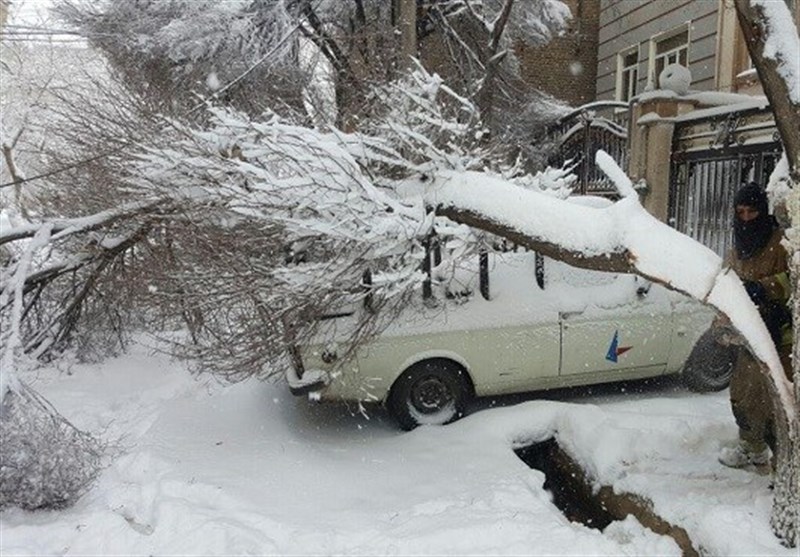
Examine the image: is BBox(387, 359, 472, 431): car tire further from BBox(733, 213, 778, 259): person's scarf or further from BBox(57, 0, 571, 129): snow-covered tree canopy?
BBox(57, 0, 571, 129): snow-covered tree canopy

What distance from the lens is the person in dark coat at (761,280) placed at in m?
4.23

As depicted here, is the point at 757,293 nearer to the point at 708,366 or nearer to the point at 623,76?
the point at 708,366

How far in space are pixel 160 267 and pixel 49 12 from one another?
672 cm

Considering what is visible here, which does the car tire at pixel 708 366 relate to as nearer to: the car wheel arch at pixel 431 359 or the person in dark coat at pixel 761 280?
the person in dark coat at pixel 761 280

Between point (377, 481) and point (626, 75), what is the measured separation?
41.1 ft

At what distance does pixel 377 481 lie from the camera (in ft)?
16.5

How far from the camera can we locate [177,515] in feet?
14.0

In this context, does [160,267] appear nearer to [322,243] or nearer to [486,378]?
[322,243]

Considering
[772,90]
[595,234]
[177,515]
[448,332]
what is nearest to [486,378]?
[448,332]

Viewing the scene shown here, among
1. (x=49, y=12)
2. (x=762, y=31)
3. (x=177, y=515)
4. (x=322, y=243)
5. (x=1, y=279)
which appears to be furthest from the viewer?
(x=49, y=12)

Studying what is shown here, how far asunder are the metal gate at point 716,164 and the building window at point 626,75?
668 cm

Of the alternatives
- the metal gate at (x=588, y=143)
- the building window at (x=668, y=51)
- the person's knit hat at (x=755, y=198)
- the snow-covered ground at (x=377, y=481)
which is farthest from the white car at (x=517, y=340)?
the building window at (x=668, y=51)

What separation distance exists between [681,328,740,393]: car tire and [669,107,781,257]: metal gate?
1.72 m

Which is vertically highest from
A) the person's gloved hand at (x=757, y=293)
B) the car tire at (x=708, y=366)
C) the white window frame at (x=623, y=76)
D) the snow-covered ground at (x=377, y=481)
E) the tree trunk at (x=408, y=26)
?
the white window frame at (x=623, y=76)
